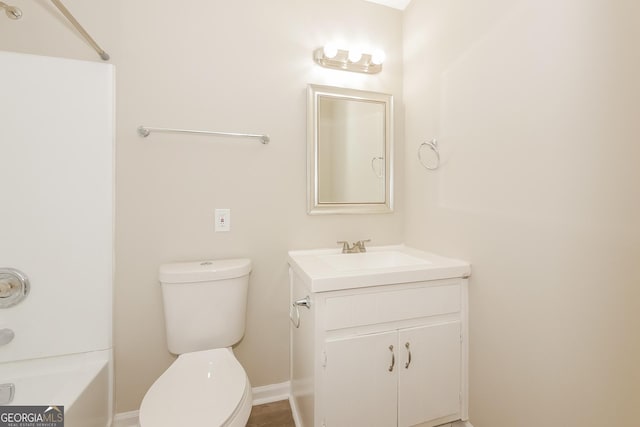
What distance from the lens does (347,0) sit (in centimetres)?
172

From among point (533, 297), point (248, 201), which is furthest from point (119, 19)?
point (533, 297)

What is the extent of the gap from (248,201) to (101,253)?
76 centimetres

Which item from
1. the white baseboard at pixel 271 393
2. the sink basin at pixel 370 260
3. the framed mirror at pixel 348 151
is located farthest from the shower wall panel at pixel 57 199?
the sink basin at pixel 370 260

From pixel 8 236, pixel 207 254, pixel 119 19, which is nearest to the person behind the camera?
pixel 8 236

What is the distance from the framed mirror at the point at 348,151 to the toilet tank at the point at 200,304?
0.61 meters

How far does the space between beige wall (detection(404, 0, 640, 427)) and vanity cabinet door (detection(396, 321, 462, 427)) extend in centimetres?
10

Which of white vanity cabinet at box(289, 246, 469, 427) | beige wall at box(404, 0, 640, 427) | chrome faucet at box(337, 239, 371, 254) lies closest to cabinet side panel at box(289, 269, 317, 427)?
white vanity cabinet at box(289, 246, 469, 427)

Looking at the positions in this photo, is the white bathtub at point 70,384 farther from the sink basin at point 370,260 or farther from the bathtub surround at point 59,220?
the sink basin at point 370,260

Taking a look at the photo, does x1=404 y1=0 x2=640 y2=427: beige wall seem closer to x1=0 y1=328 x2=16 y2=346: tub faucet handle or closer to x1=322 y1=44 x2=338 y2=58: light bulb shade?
x1=322 y1=44 x2=338 y2=58: light bulb shade

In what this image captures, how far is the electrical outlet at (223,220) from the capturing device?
1.51 m

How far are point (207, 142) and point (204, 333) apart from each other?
98 cm

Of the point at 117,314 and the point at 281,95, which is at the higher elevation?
the point at 281,95

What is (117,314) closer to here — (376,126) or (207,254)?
(207,254)

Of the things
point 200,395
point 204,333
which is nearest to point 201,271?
point 204,333
